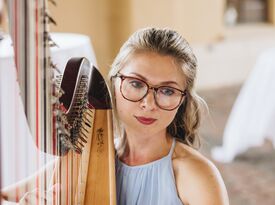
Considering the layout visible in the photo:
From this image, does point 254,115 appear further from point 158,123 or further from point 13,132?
point 158,123

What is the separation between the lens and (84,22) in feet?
13.1

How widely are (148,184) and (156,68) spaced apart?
21cm

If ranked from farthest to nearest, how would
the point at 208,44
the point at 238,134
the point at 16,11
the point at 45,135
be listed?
1. the point at 208,44
2. the point at 238,134
3. the point at 45,135
4. the point at 16,11

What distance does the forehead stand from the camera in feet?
2.61

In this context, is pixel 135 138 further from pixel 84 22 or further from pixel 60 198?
pixel 84 22

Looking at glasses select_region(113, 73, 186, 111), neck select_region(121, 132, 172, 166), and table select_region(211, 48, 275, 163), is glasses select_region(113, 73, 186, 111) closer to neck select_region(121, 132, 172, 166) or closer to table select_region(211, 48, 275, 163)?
neck select_region(121, 132, 172, 166)

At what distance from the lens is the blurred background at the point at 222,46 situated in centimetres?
264

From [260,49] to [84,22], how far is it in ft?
6.01

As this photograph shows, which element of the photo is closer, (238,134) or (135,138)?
(135,138)

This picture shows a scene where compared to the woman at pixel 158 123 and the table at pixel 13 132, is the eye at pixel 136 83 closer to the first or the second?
the woman at pixel 158 123

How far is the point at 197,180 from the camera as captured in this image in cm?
81

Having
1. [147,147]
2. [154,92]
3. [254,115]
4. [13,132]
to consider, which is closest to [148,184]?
[147,147]

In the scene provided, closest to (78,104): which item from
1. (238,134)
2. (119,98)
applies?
(119,98)

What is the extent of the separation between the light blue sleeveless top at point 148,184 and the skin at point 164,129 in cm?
1
